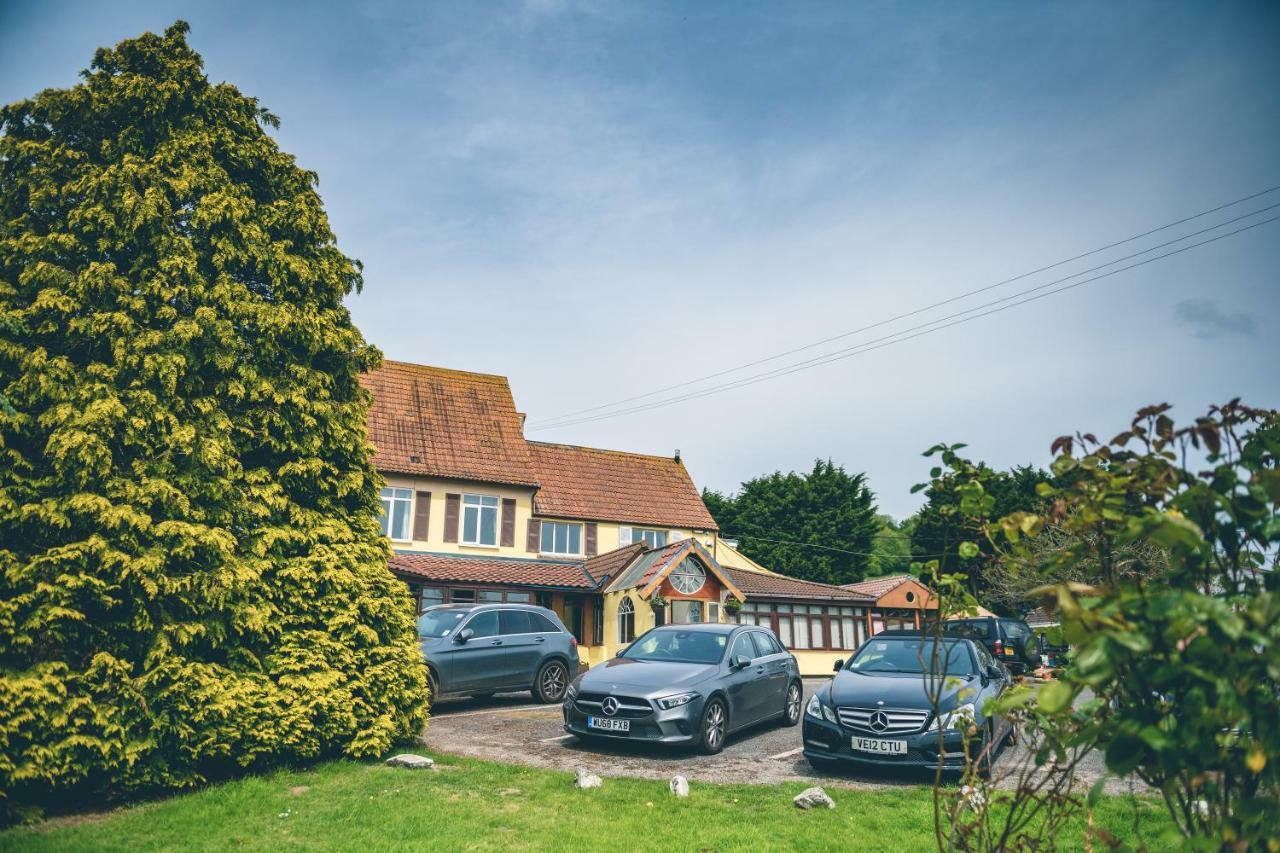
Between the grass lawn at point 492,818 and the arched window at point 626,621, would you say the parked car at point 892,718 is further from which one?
the arched window at point 626,621

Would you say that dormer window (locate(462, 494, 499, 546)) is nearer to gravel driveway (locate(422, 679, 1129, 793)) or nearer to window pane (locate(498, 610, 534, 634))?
window pane (locate(498, 610, 534, 634))

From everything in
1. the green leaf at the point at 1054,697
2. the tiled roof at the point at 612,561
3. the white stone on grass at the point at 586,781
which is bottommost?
the white stone on grass at the point at 586,781

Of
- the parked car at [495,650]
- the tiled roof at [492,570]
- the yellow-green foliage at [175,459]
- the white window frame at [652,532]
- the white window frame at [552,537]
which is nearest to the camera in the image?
the yellow-green foliage at [175,459]

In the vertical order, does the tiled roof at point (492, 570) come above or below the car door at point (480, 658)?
above

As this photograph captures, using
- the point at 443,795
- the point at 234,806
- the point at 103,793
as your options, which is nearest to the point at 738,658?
the point at 443,795

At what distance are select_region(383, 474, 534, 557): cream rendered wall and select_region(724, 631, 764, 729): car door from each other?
56.1 feet

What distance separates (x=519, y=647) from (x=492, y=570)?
38.2 feet

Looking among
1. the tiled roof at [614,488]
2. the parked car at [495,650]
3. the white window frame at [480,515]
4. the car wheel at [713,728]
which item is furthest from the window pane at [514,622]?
the tiled roof at [614,488]

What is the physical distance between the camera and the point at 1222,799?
266 centimetres

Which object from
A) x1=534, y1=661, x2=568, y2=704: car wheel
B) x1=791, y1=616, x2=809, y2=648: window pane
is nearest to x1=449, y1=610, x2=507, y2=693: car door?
x1=534, y1=661, x2=568, y2=704: car wheel

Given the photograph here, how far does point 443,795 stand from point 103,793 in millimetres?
3164

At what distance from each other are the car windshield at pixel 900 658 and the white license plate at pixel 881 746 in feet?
4.68

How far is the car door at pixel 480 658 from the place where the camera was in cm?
1372

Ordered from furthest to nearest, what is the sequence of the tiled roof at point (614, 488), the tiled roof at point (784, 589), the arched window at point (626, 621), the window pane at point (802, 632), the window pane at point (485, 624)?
1. the window pane at point (802, 632)
2. the tiled roof at point (784, 589)
3. the tiled roof at point (614, 488)
4. the arched window at point (626, 621)
5. the window pane at point (485, 624)
